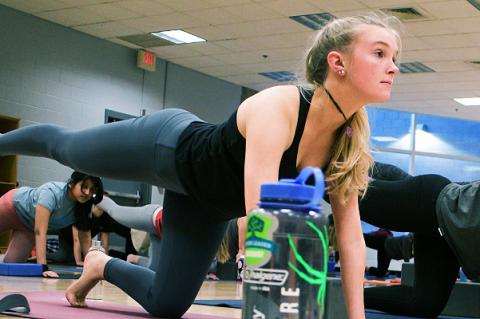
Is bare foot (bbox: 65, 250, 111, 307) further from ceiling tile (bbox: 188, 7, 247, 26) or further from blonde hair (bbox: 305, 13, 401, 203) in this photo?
ceiling tile (bbox: 188, 7, 247, 26)

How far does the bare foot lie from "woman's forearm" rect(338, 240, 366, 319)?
1.11 meters

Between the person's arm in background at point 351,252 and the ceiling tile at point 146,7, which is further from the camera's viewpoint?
the ceiling tile at point 146,7

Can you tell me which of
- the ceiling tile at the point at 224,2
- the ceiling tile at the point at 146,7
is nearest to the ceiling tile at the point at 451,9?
the ceiling tile at the point at 224,2

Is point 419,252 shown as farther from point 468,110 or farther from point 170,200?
point 468,110

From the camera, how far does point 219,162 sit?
1.97 m

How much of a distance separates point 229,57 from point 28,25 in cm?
289

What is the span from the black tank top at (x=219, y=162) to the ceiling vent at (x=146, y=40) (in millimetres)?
7249

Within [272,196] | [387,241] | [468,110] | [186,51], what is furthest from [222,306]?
[468,110]

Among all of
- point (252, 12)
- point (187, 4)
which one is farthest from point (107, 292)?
point (252, 12)

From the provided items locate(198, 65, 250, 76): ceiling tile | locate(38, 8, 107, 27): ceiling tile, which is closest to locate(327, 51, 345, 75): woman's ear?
locate(38, 8, 107, 27): ceiling tile

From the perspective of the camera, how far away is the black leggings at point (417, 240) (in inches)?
113

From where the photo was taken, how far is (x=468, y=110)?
502 inches

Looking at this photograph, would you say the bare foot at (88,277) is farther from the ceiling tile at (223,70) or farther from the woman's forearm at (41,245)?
the ceiling tile at (223,70)

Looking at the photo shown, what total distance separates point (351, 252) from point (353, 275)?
8 centimetres
